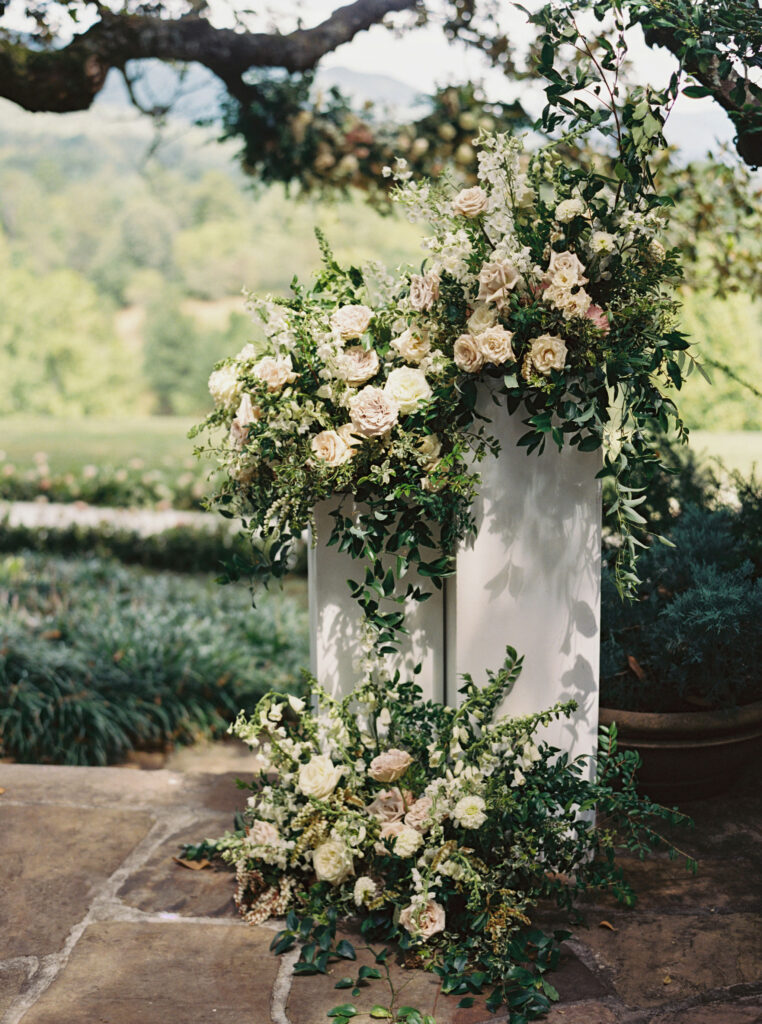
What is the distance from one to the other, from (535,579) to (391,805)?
0.56m

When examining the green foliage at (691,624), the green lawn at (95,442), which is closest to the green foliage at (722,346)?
the green lawn at (95,442)

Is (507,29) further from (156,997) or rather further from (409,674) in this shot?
(156,997)

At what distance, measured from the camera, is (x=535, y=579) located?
2.06 meters

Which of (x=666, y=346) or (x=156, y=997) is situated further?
(x=666, y=346)

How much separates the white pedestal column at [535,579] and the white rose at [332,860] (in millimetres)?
444

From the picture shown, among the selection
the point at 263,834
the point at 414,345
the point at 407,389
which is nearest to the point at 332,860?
the point at 263,834

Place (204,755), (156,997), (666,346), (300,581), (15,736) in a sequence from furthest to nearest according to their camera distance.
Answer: (300,581), (204,755), (15,736), (666,346), (156,997)

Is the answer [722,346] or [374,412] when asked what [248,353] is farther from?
[722,346]

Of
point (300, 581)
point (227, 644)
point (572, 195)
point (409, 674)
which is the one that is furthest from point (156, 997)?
point (300, 581)

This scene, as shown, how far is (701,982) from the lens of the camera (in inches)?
70.4

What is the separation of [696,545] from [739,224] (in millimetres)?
1735

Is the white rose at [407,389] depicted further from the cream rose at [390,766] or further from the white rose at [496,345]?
the cream rose at [390,766]

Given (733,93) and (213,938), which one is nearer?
(213,938)

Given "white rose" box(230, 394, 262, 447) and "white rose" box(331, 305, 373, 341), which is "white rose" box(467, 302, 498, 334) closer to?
"white rose" box(331, 305, 373, 341)
